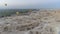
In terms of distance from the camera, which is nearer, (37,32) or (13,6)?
(37,32)

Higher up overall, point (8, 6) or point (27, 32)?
point (8, 6)

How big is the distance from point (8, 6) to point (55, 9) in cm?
61

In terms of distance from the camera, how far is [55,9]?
4.53 feet

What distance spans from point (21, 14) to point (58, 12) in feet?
1.64

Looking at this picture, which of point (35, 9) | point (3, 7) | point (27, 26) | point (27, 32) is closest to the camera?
point (27, 32)

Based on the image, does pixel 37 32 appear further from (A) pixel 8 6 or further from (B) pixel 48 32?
(A) pixel 8 6

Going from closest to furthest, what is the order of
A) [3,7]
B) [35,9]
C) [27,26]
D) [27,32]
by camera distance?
[27,32], [27,26], [3,7], [35,9]

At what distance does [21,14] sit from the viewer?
125 cm

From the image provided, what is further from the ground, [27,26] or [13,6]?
[13,6]

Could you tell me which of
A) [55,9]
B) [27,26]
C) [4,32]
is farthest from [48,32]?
[55,9]

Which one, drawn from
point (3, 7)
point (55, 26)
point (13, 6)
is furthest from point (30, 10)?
point (55, 26)

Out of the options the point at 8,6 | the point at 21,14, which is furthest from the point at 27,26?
the point at 8,6

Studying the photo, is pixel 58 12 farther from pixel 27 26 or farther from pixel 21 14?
pixel 27 26

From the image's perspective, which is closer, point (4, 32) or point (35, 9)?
point (4, 32)
